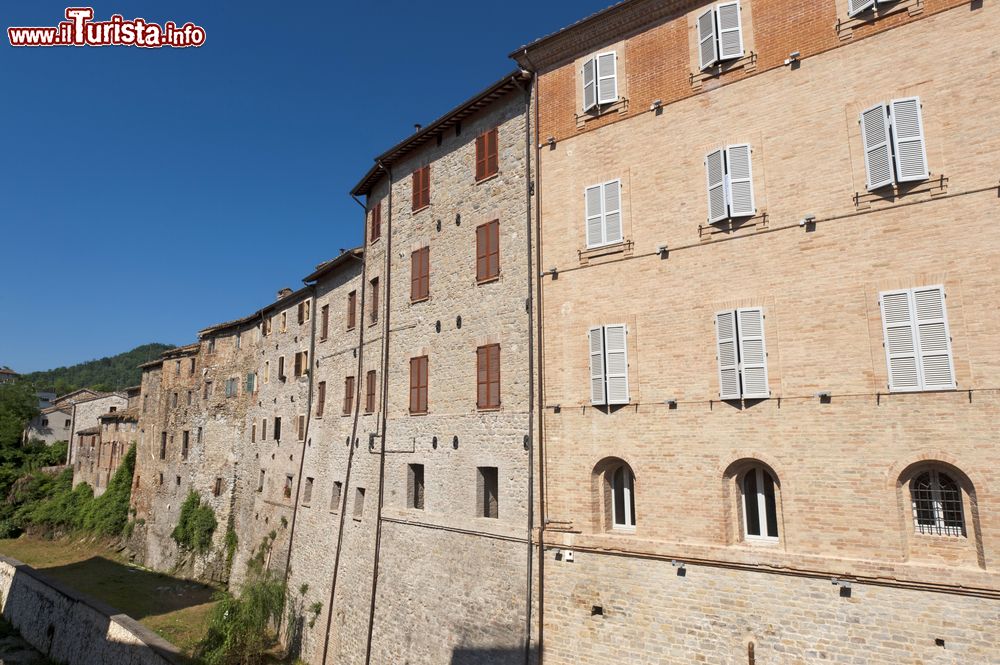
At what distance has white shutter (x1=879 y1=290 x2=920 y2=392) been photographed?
1075 cm

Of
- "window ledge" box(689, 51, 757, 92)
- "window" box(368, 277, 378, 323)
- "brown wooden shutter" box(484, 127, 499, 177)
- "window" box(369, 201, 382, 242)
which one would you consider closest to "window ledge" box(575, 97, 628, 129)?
"window ledge" box(689, 51, 757, 92)

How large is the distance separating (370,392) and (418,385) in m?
3.59

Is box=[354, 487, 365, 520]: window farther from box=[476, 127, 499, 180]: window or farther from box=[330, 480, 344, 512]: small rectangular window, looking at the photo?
→ box=[476, 127, 499, 180]: window

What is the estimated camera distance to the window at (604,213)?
1452 cm

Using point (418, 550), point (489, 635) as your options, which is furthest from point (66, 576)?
point (489, 635)

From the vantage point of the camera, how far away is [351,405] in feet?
78.8

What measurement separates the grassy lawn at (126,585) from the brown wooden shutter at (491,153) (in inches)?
776

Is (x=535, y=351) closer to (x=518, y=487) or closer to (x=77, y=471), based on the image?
(x=518, y=487)

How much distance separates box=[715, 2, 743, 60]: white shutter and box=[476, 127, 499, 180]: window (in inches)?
254

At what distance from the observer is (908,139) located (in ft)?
36.5

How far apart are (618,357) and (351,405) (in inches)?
515

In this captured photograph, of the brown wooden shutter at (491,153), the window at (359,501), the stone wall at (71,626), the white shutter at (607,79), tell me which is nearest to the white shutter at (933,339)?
the white shutter at (607,79)

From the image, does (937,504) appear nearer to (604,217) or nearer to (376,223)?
(604,217)

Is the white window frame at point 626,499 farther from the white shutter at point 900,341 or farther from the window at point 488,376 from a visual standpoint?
the white shutter at point 900,341
